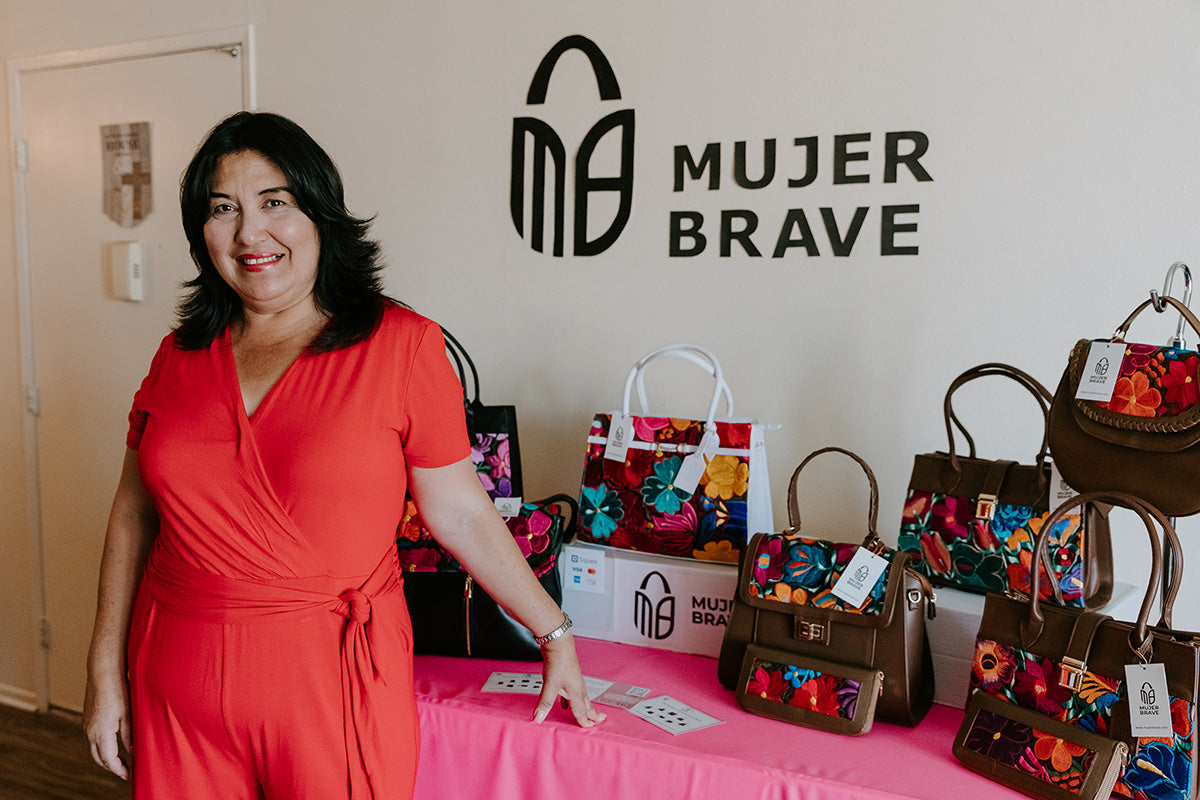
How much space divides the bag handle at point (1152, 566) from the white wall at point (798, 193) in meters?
0.59

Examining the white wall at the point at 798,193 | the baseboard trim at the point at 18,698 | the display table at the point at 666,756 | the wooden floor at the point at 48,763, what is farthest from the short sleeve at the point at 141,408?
the baseboard trim at the point at 18,698

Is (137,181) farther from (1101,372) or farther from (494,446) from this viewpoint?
(1101,372)

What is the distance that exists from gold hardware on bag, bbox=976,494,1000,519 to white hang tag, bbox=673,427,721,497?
0.51 meters

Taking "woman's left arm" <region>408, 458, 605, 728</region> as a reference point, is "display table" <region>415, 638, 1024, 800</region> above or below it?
below

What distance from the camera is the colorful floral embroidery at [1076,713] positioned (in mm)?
1261

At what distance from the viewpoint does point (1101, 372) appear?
5.03 feet

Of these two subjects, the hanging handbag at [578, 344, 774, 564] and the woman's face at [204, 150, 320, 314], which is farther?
the hanging handbag at [578, 344, 774, 564]

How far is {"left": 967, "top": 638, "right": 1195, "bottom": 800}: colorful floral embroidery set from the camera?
4.14 feet

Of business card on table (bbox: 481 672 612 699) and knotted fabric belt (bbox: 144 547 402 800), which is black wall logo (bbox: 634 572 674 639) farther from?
knotted fabric belt (bbox: 144 547 402 800)

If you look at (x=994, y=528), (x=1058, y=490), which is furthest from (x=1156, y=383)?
(x=994, y=528)

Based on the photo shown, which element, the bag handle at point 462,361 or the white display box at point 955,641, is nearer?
the white display box at point 955,641

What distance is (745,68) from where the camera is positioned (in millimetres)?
2193

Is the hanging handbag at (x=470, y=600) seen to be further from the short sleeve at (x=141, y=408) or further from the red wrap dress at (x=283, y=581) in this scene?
the short sleeve at (x=141, y=408)

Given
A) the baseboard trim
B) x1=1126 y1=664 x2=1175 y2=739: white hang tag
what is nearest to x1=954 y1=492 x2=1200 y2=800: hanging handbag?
x1=1126 y1=664 x2=1175 y2=739: white hang tag
